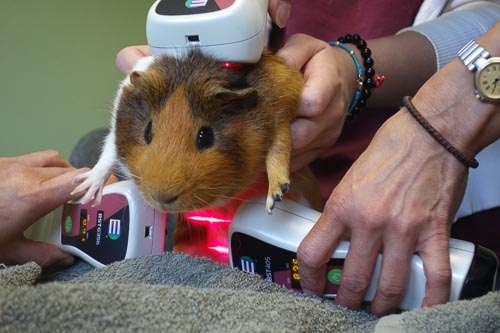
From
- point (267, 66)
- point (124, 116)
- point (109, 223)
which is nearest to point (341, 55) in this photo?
point (267, 66)

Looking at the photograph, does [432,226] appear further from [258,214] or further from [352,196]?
[258,214]

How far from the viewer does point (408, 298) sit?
825 millimetres

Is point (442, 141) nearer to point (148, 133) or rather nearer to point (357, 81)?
point (357, 81)

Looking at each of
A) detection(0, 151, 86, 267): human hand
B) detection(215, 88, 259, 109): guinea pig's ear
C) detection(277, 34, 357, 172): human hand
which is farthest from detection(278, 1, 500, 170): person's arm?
detection(0, 151, 86, 267): human hand

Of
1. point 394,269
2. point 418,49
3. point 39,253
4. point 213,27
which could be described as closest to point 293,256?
point 394,269

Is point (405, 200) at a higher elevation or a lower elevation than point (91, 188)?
higher

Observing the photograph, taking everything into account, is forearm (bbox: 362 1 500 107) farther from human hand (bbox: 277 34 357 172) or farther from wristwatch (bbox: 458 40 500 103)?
wristwatch (bbox: 458 40 500 103)

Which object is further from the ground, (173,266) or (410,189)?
(410,189)

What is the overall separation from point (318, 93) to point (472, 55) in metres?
0.24

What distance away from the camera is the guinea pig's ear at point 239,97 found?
841mm

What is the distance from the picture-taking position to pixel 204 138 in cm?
86

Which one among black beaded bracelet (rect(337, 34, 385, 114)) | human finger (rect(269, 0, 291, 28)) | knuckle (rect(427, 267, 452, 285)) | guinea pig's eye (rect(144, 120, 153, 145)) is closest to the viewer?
knuckle (rect(427, 267, 452, 285))

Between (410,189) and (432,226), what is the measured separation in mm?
62

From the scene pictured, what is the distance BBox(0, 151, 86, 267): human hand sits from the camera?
3.27 ft
